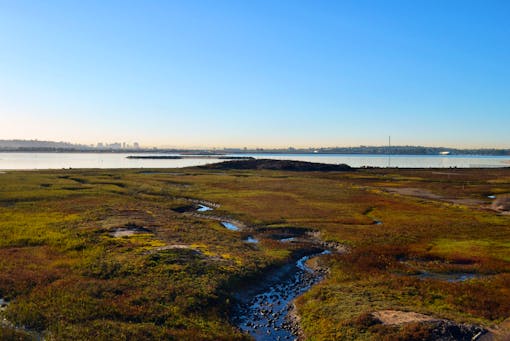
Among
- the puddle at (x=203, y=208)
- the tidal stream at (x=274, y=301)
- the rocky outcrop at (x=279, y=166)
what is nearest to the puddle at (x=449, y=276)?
the tidal stream at (x=274, y=301)

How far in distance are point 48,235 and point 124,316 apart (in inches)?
883

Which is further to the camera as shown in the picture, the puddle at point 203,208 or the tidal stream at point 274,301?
the puddle at point 203,208

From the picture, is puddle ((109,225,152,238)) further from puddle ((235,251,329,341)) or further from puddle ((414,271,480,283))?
puddle ((414,271,480,283))

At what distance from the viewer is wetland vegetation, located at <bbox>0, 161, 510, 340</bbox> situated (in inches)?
811

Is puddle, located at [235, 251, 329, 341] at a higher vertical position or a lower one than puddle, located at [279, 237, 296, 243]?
lower

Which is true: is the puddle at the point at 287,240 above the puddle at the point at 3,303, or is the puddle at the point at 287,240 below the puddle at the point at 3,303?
below

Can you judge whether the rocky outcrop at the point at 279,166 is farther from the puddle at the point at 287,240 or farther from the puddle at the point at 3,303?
the puddle at the point at 3,303

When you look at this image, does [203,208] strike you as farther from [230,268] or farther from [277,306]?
[277,306]

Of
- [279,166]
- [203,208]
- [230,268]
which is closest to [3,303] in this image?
[230,268]

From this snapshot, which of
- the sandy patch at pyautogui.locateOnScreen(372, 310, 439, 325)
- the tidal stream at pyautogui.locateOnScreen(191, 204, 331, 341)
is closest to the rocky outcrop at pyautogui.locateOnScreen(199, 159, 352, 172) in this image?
the tidal stream at pyautogui.locateOnScreen(191, 204, 331, 341)

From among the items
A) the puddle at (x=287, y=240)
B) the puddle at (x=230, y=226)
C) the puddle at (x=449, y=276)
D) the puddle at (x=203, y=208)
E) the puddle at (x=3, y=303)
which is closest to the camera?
the puddle at (x=3, y=303)

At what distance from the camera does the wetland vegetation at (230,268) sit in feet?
67.6

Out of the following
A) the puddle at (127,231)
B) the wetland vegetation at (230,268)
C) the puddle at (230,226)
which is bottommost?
the puddle at (230,226)

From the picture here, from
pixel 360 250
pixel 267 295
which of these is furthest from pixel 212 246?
pixel 360 250
